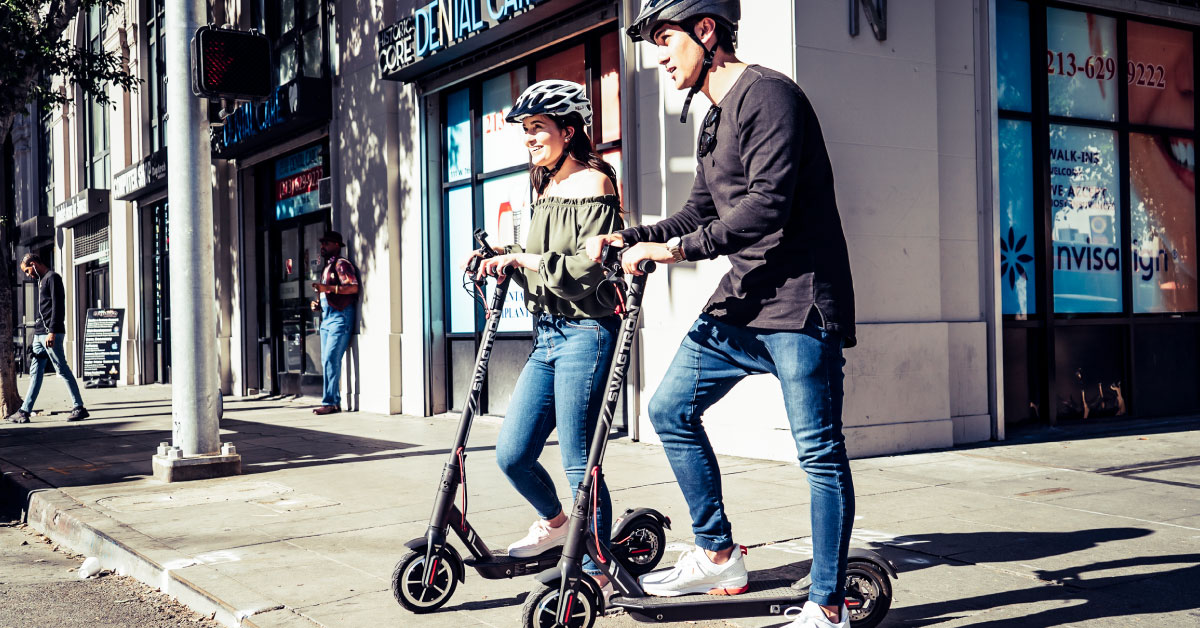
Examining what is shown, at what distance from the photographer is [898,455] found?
723 cm

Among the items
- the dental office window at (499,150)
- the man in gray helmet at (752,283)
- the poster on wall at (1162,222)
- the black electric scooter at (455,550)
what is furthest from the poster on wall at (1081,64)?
the black electric scooter at (455,550)

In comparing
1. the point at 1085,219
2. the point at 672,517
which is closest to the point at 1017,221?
the point at 1085,219

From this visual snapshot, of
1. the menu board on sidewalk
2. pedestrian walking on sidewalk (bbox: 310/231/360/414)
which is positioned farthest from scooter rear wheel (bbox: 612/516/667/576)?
the menu board on sidewalk

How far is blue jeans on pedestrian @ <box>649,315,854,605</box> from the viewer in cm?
304

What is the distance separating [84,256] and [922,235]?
22968 mm

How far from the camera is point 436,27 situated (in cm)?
1010

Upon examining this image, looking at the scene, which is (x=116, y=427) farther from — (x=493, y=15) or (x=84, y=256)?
(x=84, y=256)

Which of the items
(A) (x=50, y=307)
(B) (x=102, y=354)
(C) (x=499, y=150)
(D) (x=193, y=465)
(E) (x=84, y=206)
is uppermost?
(E) (x=84, y=206)

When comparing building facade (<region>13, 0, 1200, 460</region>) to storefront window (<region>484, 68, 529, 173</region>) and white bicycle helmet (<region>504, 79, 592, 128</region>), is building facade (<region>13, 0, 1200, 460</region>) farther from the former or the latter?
white bicycle helmet (<region>504, 79, 592, 128</region>)

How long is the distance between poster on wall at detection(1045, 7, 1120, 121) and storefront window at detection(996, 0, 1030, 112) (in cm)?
24

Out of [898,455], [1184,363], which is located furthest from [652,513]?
[1184,363]

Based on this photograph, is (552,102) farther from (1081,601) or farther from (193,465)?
Answer: (193,465)

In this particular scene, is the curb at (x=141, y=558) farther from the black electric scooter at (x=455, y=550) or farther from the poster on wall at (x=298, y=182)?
the poster on wall at (x=298, y=182)

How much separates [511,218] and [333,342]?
3190mm
